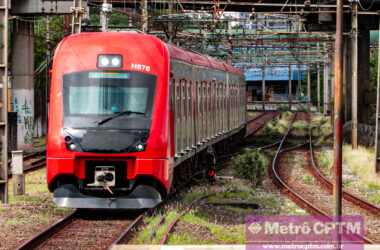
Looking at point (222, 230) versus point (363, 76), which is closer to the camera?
point (222, 230)

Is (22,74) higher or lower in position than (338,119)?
higher

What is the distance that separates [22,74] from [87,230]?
17197mm

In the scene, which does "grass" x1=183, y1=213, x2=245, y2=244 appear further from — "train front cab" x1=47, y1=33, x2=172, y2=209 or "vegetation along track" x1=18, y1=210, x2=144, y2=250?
"vegetation along track" x1=18, y1=210, x2=144, y2=250

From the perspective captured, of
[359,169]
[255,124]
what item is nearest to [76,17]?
[359,169]

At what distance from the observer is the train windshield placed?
12.7m

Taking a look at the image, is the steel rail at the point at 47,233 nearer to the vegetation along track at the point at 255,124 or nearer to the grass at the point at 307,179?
the grass at the point at 307,179

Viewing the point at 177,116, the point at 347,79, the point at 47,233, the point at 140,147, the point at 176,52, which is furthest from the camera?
the point at 347,79

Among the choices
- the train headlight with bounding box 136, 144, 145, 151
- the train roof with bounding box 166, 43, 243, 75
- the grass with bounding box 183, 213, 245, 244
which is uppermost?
the train roof with bounding box 166, 43, 243, 75

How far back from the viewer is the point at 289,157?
88.6 feet

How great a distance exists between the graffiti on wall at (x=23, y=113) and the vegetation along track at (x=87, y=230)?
49.1ft

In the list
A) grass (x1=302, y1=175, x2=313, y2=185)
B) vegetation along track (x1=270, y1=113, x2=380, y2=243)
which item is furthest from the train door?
grass (x1=302, y1=175, x2=313, y2=185)

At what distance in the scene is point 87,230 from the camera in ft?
39.6

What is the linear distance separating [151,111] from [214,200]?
3.36 meters

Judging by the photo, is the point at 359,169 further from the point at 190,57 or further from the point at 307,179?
the point at 190,57
